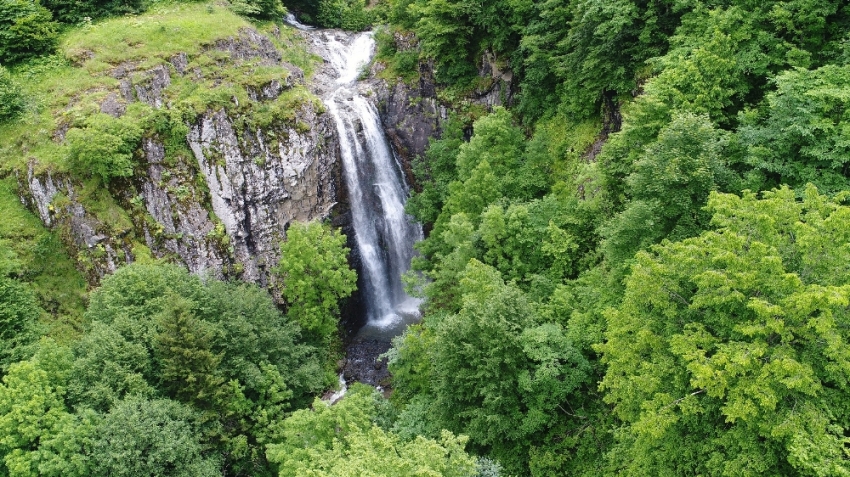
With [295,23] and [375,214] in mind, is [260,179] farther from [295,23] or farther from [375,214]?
[295,23]

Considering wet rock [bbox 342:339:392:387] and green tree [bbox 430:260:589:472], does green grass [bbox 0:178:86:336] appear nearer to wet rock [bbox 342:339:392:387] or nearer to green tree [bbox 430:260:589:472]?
wet rock [bbox 342:339:392:387]

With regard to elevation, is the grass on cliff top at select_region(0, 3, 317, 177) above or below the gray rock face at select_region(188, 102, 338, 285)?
above

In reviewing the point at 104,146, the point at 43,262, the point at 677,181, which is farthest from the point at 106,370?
the point at 677,181

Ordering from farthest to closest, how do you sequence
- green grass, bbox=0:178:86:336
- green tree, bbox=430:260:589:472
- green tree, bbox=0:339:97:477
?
green grass, bbox=0:178:86:336, green tree, bbox=430:260:589:472, green tree, bbox=0:339:97:477

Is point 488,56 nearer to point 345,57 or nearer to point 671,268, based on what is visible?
point 345,57

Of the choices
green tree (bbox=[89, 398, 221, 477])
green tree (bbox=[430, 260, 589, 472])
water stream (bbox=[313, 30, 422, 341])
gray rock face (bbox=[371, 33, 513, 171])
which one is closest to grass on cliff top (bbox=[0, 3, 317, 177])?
water stream (bbox=[313, 30, 422, 341])

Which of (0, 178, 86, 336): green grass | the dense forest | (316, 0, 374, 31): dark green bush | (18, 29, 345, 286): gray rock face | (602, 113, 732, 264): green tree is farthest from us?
(316, 0, 374, 31): dark green bush
